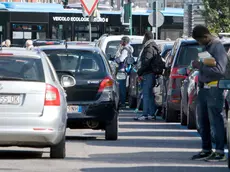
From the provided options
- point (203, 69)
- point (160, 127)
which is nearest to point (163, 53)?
point (160, 127)

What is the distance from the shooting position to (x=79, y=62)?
17219 mm

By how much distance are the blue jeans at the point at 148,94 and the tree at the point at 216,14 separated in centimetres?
1506

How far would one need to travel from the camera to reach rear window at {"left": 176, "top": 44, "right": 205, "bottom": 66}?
2097 cm

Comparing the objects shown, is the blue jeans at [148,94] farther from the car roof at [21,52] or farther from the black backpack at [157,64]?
the car roof at [21,52]

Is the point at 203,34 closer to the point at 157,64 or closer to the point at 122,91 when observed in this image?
the point at 157,64

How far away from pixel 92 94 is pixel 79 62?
2.36 ft

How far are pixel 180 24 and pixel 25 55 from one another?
1511 inches

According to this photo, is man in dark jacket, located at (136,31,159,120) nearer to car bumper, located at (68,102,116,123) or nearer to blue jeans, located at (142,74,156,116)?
blue jeans, located at (142,74,156,116)

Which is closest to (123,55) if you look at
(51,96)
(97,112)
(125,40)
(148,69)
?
(125,40)

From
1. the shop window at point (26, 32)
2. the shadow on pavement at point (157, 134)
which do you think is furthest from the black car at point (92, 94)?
the shop window at point (26, 32)

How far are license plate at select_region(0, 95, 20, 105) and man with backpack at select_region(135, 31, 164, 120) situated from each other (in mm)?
9288

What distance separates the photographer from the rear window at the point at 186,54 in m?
21.0

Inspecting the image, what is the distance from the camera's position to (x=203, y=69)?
13656mm

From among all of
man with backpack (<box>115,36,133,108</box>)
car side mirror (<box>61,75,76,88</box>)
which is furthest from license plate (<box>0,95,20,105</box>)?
man with backpack (<box>115,36,133,108</box>)
